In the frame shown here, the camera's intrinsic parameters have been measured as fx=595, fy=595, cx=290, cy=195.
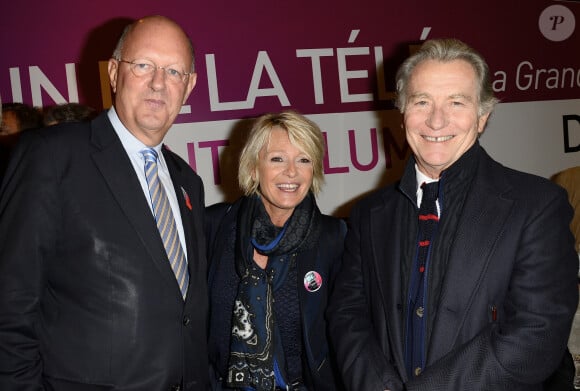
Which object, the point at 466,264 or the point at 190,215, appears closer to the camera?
the point at 466,264

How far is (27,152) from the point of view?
1.79m

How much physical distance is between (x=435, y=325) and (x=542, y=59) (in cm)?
406

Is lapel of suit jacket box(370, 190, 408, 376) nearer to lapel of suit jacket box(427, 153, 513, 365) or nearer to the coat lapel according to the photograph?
the coat lapel

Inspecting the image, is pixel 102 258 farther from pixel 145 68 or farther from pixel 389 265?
pixel 389 265

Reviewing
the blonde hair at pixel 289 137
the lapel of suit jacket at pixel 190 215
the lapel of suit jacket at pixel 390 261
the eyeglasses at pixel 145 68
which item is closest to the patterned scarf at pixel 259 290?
the blonde hair at pixel 289 137

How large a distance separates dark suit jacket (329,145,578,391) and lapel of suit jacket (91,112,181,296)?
0.79m

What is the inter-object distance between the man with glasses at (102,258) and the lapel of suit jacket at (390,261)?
2.14 ft

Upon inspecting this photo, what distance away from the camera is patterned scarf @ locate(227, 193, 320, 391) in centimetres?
259

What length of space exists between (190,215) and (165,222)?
0.75 ft

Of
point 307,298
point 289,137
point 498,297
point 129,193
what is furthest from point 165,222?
point 498,297

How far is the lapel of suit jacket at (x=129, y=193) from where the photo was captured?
6.17 feet

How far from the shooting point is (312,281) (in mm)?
2664

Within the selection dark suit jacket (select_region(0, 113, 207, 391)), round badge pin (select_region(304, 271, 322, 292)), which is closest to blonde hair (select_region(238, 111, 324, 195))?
round badge pin (select_region(304, 271, 322, 292))

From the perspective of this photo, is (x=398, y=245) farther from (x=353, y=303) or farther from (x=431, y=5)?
(x=431, y=5)
